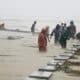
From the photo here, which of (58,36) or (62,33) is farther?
(58,36)

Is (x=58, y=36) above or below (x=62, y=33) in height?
below

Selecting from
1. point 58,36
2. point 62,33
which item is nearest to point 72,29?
point 58,36

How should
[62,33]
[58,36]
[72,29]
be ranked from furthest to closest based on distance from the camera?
[72,29] → [58,36] → [62,33]

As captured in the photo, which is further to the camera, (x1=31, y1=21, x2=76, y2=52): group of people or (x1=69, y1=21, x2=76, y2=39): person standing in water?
(x1=69, y1=21, x2=76, y2=39): person standing in water

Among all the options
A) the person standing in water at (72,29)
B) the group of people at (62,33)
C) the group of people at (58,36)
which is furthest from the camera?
the person standing in water at (72,29)

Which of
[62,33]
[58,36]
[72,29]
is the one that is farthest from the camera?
[72,29]

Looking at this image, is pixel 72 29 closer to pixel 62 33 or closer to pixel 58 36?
pixel 58 36

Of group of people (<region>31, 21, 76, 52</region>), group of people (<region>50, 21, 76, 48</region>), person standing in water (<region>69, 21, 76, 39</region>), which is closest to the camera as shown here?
group of people (<region>31, 21, 76, 52</region>)

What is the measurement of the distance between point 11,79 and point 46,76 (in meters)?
0.95

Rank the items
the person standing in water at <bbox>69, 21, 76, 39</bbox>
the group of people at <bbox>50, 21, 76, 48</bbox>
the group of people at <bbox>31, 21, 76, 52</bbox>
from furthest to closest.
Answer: the person standing in water at <bbox>69, 21, 76, 39</bbox> < the group of people at <bbox>50, 21, 76, 48</bbox> < the group of people at <bbox>31, 21, 76, 52</bbox>

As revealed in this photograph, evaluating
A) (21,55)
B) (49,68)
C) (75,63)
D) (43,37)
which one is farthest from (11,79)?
(43,37)

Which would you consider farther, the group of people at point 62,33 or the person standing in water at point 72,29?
the person standing in water at point 72,29

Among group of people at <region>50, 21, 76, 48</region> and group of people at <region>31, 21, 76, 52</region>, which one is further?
group of people at <region>50, 21, 76, 48</region>

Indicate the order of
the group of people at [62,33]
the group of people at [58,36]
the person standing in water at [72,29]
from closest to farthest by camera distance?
the group of people at [58,36], the group of people at [62,33], the person standing in water at [72,29]
